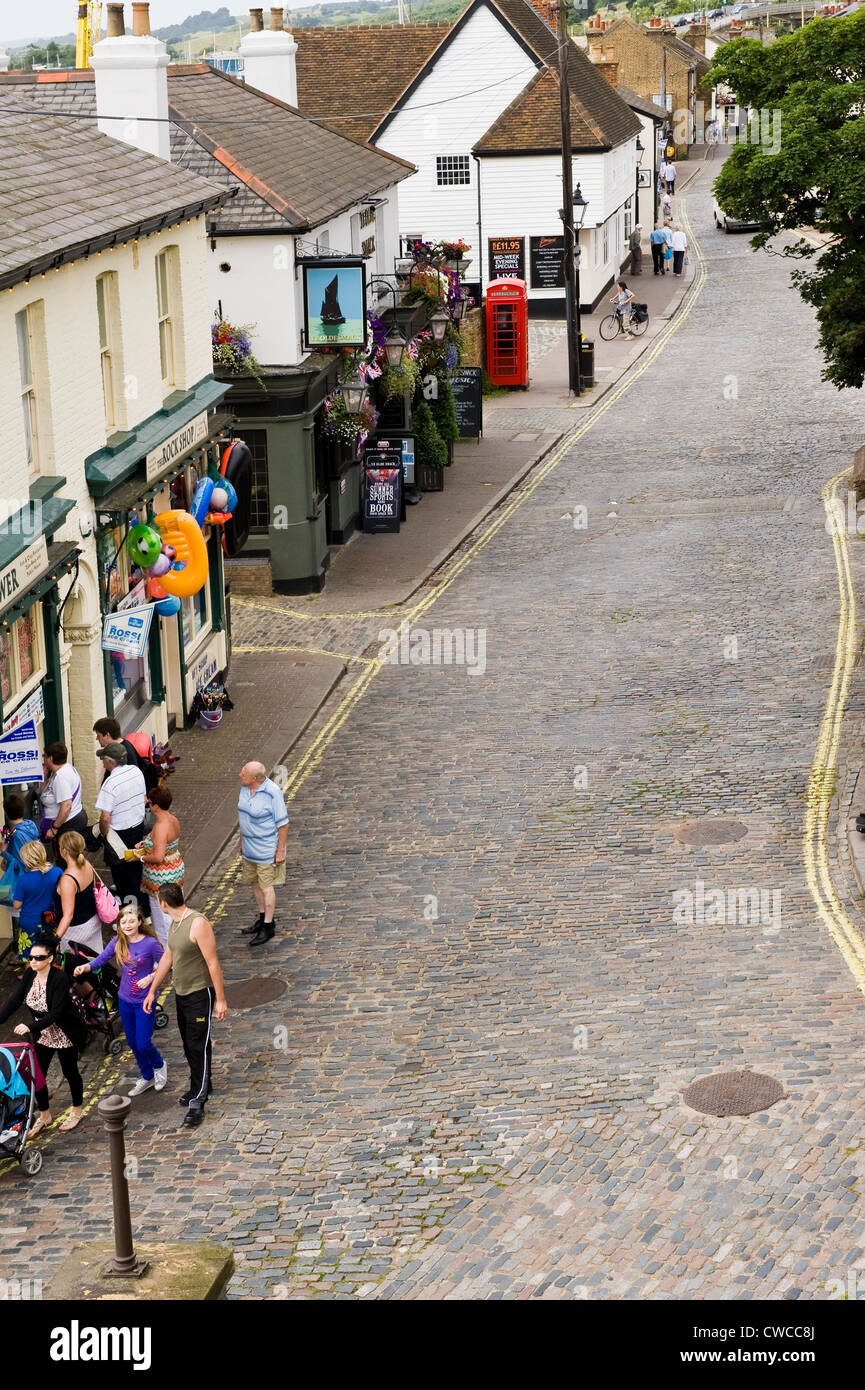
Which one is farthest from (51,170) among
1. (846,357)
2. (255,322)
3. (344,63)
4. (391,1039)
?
(344,63)

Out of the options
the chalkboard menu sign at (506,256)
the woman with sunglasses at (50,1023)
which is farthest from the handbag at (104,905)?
the chalkboard menu sign at (506,256)

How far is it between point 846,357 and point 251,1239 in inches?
674

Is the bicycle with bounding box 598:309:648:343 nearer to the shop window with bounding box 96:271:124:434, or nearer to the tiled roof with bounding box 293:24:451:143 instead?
the tiled roof with bounding box 293:24:451:143

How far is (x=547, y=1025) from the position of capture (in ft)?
44.7

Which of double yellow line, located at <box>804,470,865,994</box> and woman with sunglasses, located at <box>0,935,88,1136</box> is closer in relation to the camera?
woman with sunglasses, located at <box>0,935,88,1136</box>

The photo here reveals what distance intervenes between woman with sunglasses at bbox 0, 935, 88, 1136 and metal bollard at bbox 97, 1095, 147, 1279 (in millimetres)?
2875

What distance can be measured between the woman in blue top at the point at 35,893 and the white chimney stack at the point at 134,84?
37.6ft

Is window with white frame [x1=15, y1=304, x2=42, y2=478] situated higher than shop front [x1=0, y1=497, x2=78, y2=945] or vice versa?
window with white frame [x1=15, y1=304, x2=42, y2=478]

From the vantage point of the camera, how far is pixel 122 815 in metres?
15.4

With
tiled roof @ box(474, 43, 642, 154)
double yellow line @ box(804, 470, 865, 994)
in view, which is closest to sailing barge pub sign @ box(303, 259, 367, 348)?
double yellow line @ box(804, 470, 865, 994)

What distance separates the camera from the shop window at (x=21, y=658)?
15156 millimetres

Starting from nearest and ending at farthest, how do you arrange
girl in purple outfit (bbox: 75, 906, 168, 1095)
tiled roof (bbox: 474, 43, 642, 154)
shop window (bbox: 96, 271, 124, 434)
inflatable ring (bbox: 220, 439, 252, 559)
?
girl in purple outfit (bbox: 75, 906, 168, 1095)
shop window (bbox: 96, 271, 124, 434)
inflatable ring (bbox: 220, 439, 252, 559)
tiled roof (bbox: 474, 43, 642, 154)

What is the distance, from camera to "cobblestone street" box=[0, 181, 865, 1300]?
10836mm

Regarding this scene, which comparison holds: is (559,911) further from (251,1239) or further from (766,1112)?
(251,1239)
